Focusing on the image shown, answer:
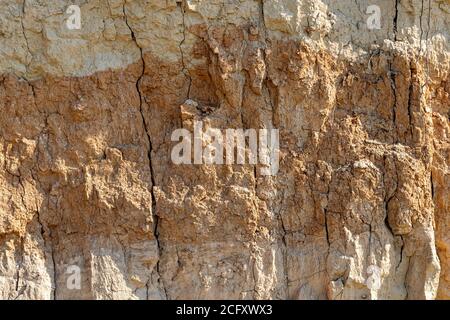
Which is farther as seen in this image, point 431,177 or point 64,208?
point 431,177

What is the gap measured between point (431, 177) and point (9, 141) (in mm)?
2740

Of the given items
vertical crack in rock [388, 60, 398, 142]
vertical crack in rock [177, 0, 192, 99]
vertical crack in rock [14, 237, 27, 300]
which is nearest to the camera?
vertical crack in rock [14, 237, 27, 300]

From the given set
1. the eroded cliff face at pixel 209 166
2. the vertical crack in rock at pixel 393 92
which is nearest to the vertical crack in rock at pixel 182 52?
the eroded cliff face at pixel 209 166

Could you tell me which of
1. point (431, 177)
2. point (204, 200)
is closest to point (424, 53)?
point (431, 177)

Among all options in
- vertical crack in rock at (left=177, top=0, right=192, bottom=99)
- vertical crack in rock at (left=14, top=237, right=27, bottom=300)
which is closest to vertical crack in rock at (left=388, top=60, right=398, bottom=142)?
vertical crack in rock at (left=177, top=0, right=192, bottom=99)

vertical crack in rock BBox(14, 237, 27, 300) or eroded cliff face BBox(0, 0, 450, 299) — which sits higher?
eroded cliff face BBox(0, 0, 450, 299)

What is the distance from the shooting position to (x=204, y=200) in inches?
187

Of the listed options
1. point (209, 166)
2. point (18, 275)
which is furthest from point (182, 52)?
point (18, 275)

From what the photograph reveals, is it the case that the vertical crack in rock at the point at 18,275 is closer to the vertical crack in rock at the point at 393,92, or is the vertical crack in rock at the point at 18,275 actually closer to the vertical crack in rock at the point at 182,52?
the vertical crack in rock at the point at 182,52

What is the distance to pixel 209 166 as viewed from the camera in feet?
15.6

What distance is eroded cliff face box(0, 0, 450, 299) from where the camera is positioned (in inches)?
183

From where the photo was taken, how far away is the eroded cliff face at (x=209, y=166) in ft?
15.2

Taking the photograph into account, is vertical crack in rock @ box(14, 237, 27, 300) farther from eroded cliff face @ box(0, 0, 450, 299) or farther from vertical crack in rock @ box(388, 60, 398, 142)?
vertical crack in rock @ box(388, 60, 398, 142)
